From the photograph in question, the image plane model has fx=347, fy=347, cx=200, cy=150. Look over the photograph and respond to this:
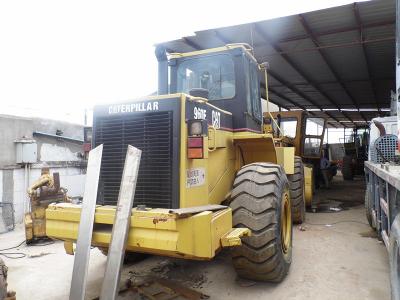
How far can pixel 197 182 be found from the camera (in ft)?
11.6

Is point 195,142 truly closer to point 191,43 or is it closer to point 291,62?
point 191,43

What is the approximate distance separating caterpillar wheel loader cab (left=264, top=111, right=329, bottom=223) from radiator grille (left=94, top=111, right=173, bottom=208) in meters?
3.78

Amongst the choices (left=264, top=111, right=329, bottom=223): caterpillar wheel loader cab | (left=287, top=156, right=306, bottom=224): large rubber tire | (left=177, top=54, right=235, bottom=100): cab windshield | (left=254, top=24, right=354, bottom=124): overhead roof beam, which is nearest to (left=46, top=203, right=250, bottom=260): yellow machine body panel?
(left=177, top=54, right=235, bottom=100): cab windshield

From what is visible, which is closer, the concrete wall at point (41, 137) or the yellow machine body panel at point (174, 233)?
the yellow machine body panel at point (174, 233)

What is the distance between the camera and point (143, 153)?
3430 millimetres

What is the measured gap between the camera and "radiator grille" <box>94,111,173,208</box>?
3.33 m

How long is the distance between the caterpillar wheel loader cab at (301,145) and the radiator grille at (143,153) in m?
3.78

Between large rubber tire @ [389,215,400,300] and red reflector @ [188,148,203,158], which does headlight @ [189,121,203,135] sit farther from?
large rubber tire @ [389,215,400,300]

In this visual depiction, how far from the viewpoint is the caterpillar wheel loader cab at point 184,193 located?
292 centimetres

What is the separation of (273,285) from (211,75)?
2732mm

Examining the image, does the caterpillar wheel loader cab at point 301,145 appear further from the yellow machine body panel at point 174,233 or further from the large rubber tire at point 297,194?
the yellow machine body panel at point 174,233

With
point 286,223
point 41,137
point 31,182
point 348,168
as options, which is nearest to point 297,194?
point 286,223

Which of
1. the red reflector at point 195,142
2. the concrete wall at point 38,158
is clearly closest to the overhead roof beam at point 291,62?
the red reflector at point 195,142

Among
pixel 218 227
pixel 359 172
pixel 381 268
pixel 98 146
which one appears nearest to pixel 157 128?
pixel 98 146
